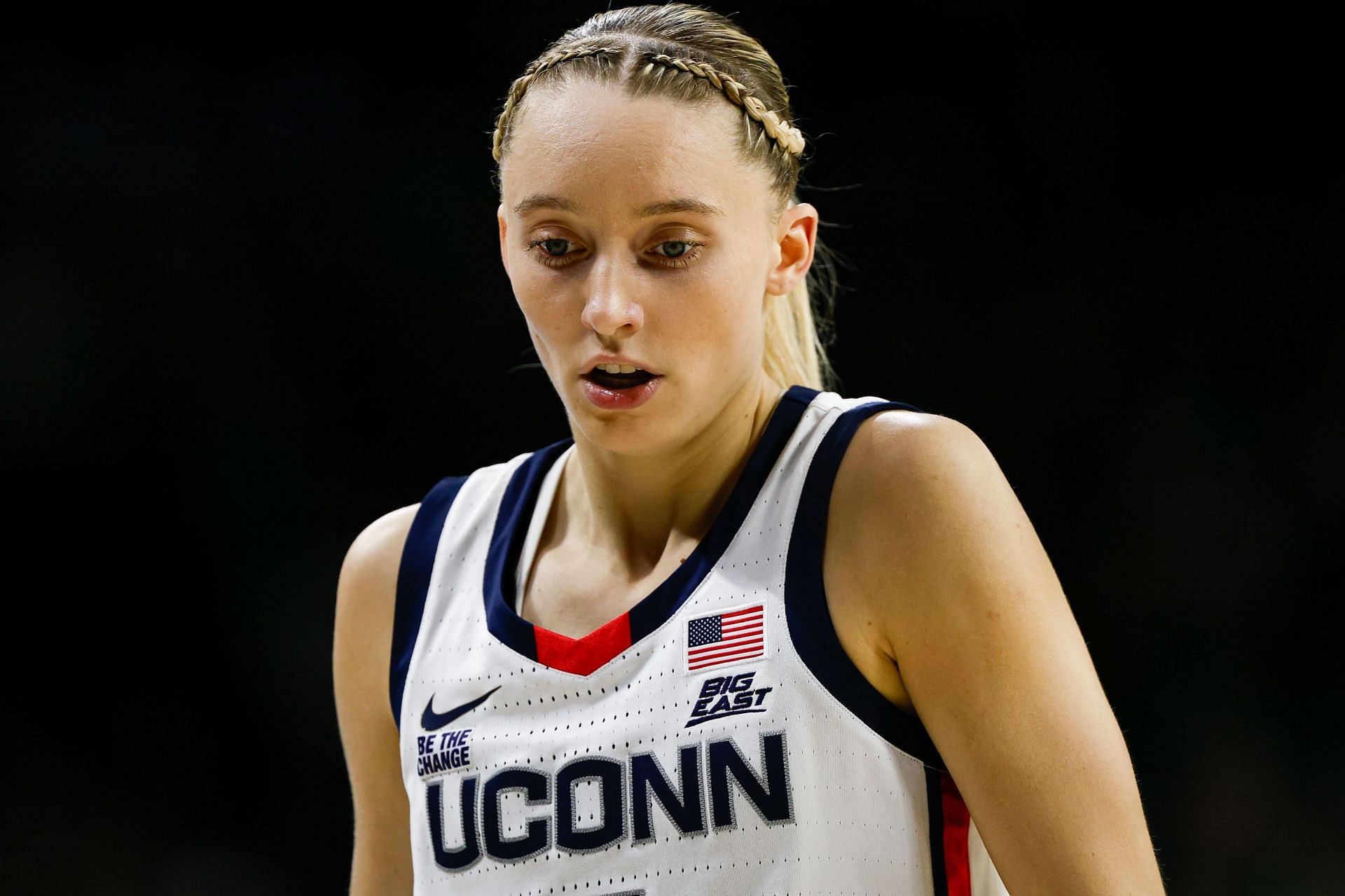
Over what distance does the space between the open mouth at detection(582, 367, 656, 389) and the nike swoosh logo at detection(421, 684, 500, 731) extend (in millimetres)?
342

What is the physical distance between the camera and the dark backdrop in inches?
114

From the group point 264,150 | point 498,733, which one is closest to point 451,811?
point 498,733

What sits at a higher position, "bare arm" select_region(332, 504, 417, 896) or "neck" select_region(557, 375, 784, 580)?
"neck" select_region(557, 375, 784, 580)

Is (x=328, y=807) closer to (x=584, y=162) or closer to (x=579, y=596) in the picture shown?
(x=579, y=596)

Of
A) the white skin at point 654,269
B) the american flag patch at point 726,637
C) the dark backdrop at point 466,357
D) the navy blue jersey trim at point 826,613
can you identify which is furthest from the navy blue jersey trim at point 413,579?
the dark backdrop at point 466,357

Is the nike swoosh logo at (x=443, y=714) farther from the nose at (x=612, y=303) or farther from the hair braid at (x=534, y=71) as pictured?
the hair braid at (x=534, y=71)

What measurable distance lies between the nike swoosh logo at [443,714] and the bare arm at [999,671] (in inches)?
17.0

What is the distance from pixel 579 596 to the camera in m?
1.44

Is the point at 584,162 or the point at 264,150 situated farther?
the point at 264,150

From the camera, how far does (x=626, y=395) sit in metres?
1.30

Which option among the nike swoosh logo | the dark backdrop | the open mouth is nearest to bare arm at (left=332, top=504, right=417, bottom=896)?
the nike swoosh logo

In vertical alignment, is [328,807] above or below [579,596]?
below

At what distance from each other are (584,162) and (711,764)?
1.89 ft

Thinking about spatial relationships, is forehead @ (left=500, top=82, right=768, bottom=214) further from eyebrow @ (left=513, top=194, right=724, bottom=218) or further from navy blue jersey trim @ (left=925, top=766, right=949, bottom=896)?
navy blue jersey trim @ (left=925, top=766, right=949, bottom=896)
